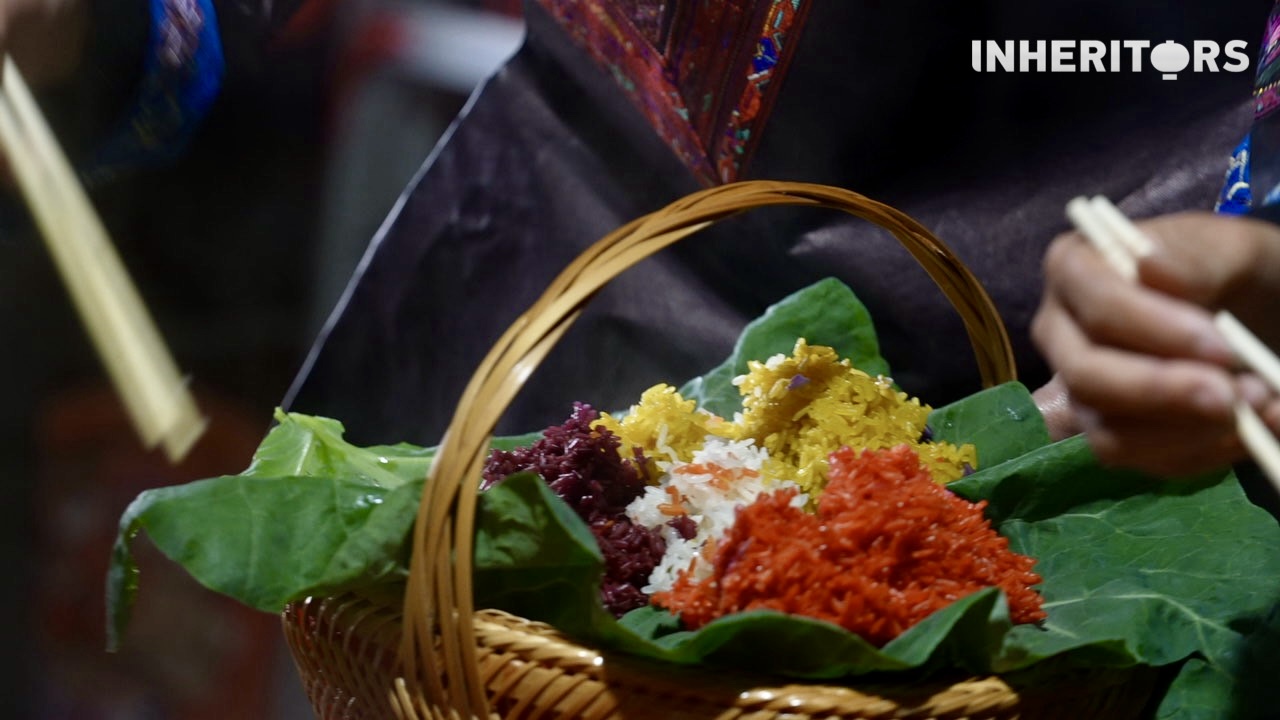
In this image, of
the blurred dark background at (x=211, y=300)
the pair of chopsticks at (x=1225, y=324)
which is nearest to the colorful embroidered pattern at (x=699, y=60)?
the blurred dark background at (x=211, y=300)

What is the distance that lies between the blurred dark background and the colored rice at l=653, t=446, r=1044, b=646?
33.6 inches

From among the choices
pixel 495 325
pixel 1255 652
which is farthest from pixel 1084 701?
pixel 495 325

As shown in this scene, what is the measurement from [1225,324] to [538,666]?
1.27ft

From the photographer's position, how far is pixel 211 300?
131cm

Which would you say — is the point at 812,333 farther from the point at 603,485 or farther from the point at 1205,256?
the point at 1205,256

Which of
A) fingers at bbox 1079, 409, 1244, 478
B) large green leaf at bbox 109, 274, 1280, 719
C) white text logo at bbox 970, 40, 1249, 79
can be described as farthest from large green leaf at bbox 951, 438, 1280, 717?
white text logo at bbox 970, 40, 1249, 79

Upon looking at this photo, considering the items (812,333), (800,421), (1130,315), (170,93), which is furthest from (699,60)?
(1130,315)

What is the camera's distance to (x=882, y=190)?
112 centimetres

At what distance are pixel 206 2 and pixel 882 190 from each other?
0.88 meters

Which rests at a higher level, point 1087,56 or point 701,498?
point 1087,56

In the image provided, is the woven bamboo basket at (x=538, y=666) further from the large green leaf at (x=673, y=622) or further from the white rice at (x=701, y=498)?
the white rice at (x=701, y=498)

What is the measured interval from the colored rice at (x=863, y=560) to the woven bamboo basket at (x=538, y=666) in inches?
1.7

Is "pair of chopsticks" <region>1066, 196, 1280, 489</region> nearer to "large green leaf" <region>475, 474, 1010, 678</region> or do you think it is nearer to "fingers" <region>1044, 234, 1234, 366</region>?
"fingers" <region>1044, 234, 1234, 366</region>

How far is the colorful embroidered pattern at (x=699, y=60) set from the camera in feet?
3.64
